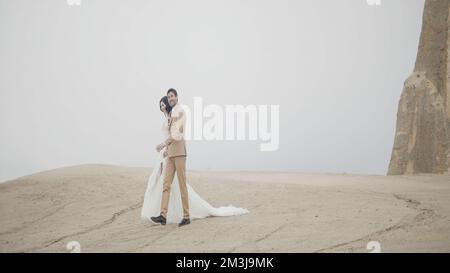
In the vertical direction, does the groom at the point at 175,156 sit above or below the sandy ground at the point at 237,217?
above

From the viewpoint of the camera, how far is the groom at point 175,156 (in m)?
8.99

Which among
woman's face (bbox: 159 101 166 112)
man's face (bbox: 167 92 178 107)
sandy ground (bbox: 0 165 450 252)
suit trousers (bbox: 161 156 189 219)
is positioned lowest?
sandy ground (bbox: 0 165 450 252)

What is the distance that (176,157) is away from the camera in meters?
9.05

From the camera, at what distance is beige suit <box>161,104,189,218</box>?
8.99 meters

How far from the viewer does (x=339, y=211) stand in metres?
9.55

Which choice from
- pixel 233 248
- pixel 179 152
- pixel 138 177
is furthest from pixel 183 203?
pixel 138 177

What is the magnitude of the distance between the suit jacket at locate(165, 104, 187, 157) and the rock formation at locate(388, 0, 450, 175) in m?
16.0

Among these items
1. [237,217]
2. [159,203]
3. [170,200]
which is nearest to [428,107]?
[237,217]

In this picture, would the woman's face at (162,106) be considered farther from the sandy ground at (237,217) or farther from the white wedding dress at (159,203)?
the sandy ground at (237,217)

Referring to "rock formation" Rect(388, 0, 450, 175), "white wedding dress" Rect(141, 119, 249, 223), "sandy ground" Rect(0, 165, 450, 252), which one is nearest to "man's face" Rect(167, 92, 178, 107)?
"white wedding dress" Rect(141, 119, 249, 223)

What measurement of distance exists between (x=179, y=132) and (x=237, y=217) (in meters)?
2.15

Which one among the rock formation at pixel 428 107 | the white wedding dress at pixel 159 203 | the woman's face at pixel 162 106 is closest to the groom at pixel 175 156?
the woman's face at pixel 162 106

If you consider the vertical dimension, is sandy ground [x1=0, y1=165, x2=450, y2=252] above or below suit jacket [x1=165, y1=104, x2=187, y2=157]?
below

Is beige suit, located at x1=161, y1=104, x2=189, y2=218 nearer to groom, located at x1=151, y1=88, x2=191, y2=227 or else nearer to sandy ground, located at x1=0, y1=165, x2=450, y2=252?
groom, located at x1=151, y1=88, x2=191, y2=227
